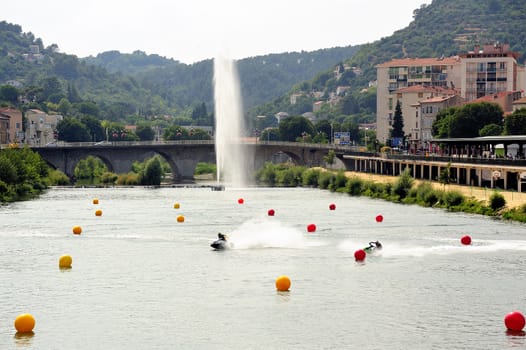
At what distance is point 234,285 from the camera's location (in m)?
59.4

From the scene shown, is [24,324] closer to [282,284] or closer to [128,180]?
[282,284]

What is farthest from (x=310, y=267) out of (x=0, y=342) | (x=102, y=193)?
(x=102, y=193)

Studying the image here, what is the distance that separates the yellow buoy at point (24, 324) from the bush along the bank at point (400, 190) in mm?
52548

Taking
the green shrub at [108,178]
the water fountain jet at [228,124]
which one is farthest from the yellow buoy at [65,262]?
the green shrub at [108,178]

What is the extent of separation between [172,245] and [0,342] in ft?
102

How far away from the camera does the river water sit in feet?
158

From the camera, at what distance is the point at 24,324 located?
49.0 metres

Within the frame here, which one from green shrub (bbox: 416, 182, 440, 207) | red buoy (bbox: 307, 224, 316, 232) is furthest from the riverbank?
red buoy (bbox: 307, 224, 316, 232)

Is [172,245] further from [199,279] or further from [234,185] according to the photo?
[234,185]

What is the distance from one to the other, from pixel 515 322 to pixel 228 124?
12346 centimetres

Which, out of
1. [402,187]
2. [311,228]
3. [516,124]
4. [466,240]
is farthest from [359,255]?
[516,124]

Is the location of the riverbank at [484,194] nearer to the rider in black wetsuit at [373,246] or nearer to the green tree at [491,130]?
the rider in black wetsuit at [373,246]

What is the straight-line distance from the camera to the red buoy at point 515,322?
48281 mm

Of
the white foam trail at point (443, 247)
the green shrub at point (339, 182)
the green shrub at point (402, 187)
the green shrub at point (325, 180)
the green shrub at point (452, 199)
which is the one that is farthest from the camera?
the green shrub at point (325, 180)
